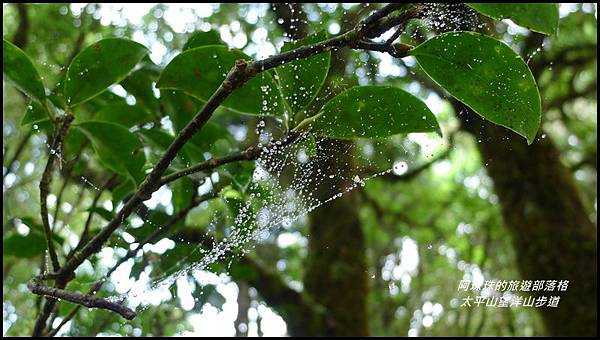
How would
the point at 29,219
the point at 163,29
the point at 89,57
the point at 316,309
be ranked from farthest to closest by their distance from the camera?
the point at 163,29, the point at 316,309, the point at 29,219, the point at 89,57

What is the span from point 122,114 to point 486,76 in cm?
56

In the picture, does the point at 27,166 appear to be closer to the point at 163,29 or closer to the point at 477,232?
the point at 163,29

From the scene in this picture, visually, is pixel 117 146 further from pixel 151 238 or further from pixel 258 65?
pixel 258 65

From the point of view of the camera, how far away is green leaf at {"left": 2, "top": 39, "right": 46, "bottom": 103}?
0.65m

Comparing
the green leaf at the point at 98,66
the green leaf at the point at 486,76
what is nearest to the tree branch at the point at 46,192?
the green leaf at the point at 98,66

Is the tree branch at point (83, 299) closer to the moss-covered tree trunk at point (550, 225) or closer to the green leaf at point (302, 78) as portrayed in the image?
the green leaf at point (302, 78)

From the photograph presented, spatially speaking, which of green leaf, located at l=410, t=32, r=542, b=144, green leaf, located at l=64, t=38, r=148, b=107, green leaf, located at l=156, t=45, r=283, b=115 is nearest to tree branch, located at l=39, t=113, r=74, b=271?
green leaf, located at l=64, t=38, r=148, b=107

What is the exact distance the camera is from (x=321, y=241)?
6.05 ft

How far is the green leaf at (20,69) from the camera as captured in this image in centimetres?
65

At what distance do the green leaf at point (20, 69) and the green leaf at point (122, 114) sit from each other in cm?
→ 20

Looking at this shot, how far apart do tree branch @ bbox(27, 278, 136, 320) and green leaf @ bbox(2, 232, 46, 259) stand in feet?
1.07

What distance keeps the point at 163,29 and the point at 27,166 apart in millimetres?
655

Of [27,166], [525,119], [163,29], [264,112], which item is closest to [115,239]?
[264,112]

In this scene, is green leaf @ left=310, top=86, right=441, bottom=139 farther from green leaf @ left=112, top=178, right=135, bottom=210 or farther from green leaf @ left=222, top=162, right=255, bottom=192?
green leaf @ left=112, top=178, right=135, bottom=210
